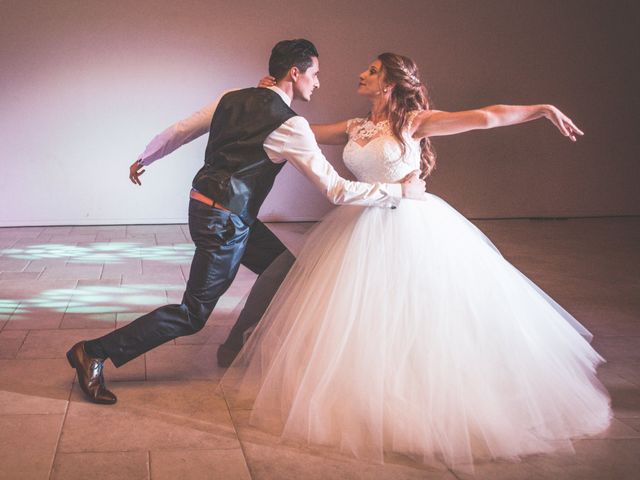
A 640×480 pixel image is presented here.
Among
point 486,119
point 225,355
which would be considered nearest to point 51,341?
point 225,355

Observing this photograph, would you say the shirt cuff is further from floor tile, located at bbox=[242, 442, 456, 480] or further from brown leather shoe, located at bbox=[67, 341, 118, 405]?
brown leather shoe, located at bbox=[67, 341, 118, 405]

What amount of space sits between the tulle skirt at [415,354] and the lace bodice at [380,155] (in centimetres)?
12

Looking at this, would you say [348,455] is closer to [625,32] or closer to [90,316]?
[90,316]

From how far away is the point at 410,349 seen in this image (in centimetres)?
252

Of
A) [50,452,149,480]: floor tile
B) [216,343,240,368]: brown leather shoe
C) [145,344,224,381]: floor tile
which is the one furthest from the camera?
[216,343,240,368]: brown leather shoe

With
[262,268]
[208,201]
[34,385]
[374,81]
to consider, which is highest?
[374,81]

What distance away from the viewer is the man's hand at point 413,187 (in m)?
2.77

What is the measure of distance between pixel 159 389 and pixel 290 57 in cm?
129

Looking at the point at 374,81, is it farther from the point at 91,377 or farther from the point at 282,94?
the point at 91,377

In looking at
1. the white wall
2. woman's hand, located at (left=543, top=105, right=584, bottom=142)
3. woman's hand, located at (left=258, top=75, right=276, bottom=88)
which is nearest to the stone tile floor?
woman's hand, located at (left=258, top=75, right=276, bottom=88)

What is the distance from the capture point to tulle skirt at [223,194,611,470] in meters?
Answer: 2.41

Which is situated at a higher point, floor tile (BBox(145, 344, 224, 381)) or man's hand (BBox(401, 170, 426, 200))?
man's hand (BBox(401, 170, 426, 200))

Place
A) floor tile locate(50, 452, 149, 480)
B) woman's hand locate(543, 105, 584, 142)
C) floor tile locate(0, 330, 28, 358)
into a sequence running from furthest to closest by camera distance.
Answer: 1. floor tile locate(0, 330, 28, 358)
2. woman's hand locate(543, 105, 584, 142)
3. floor tile locate(50, 452, 149, 480)

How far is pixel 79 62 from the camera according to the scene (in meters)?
7.60
